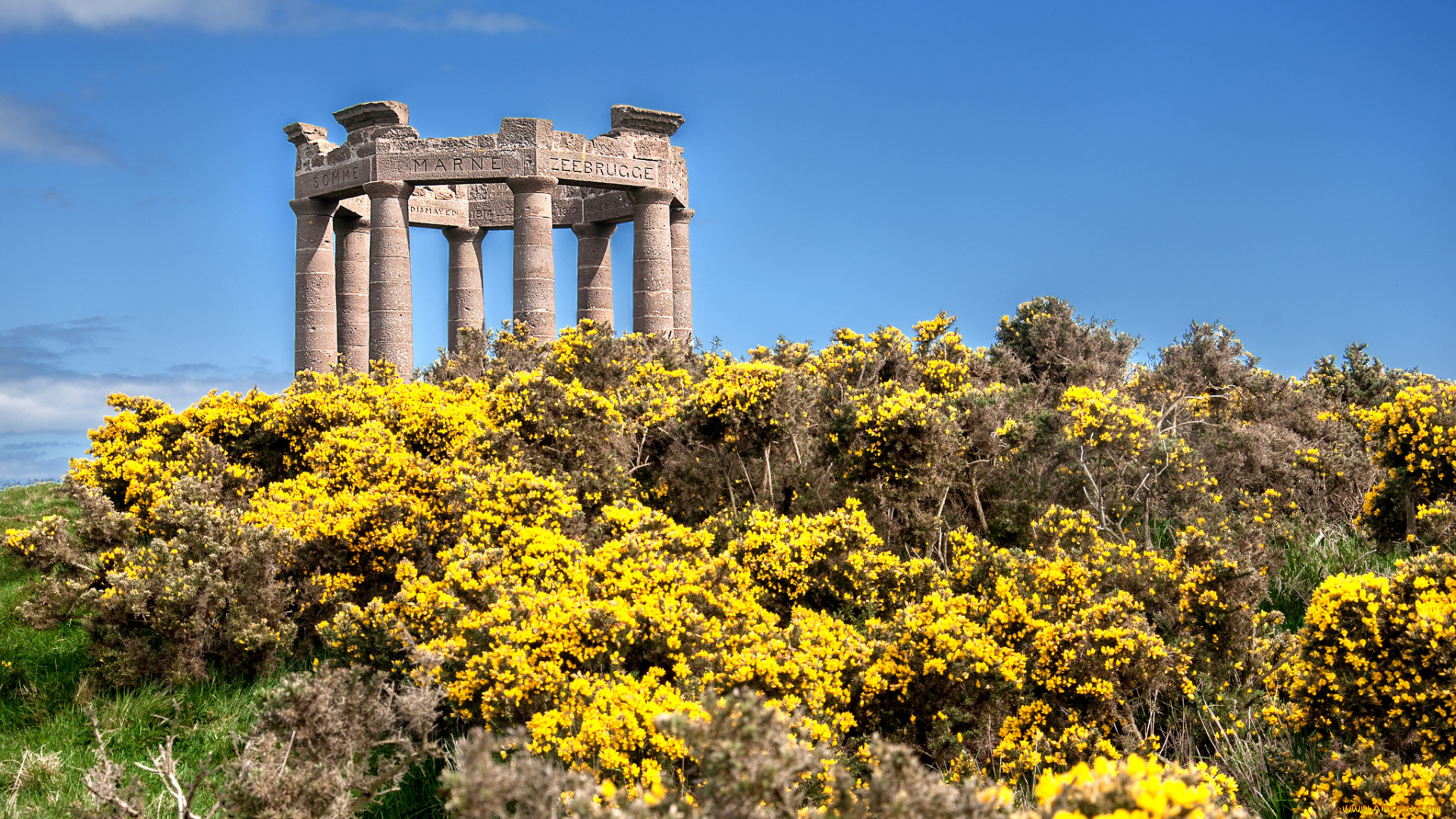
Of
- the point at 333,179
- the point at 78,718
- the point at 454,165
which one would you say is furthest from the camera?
the point at 333,179

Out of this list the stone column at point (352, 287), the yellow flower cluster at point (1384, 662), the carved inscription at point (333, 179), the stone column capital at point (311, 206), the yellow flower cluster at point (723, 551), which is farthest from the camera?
the stone column at point (352, 287)

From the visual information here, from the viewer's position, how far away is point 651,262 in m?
24.0

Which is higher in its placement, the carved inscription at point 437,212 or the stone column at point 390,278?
the carved inscription at point 437,212

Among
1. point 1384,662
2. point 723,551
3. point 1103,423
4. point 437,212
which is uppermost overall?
point 437,212

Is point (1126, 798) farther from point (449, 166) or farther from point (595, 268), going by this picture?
point (595, 268)

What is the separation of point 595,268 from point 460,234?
13.4 ft

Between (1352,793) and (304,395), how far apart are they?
10966mm

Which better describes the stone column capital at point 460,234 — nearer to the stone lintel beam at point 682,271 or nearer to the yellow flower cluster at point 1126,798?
the stone lintel beam at point 682,271

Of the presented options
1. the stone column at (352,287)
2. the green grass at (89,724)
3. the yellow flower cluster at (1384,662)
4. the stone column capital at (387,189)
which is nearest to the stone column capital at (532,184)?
the stone column capital at (387,189)

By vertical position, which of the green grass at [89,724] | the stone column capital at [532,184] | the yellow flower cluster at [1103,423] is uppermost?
the stone column capital at [532,184]

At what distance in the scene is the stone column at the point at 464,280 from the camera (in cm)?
2775

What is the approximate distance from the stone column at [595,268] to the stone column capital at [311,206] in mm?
6131

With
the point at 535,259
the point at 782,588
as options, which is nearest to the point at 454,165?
the point at 535,259

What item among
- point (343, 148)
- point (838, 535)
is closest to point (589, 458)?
point (838, 535)
